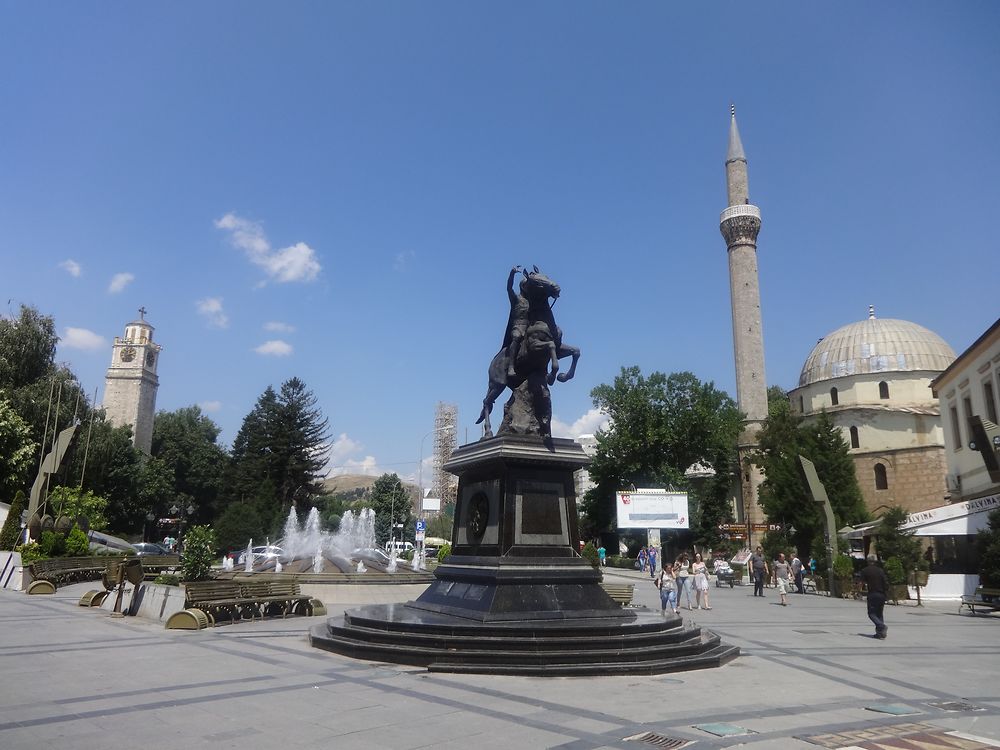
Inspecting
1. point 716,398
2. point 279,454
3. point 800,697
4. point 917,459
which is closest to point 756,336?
point 716,398

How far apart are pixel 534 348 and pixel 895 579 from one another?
16.8 meters

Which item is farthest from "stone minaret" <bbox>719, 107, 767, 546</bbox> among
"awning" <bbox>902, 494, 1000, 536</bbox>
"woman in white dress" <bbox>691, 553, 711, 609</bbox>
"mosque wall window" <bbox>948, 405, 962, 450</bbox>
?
"woman in white dress" <bbox>691, 553, 711, 609</bbox>

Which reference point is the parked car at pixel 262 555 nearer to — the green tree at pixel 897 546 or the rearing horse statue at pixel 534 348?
the rearing horse statue at pixel 534 348

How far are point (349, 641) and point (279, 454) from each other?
4940 centimetres

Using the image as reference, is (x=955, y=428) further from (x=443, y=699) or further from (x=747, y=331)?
(x=443, y=699)

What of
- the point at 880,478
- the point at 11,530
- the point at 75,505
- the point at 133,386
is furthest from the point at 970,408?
the point at 133,386

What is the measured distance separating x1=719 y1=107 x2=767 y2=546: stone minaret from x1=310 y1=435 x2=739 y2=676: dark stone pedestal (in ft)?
158

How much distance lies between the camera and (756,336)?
5553 centimetres

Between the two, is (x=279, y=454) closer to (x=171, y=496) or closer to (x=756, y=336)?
(x=171, y=496)

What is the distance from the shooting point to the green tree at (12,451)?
108 ft

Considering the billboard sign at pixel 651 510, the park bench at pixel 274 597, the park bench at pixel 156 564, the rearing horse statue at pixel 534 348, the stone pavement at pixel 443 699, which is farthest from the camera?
the billboard sign at pixel 651 510

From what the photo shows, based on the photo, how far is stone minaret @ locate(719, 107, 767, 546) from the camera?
55594 mm

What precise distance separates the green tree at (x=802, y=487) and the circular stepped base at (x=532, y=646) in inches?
1440

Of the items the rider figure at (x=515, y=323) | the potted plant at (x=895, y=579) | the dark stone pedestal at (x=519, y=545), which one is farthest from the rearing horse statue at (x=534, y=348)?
the potted plant at (x=895, y=579)
